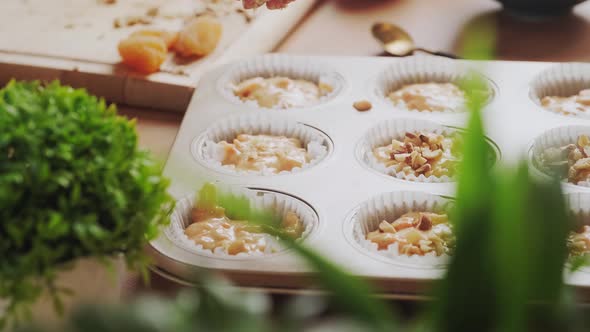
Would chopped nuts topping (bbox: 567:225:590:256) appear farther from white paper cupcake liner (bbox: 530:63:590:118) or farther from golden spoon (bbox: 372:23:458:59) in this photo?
golden spoon (bbox: 372:23:458:59)

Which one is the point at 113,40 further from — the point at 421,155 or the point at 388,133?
the point at 421,155

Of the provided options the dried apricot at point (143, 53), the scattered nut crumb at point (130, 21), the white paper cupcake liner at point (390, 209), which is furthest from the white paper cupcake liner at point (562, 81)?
the scattered nut crumb at point (130, 21)

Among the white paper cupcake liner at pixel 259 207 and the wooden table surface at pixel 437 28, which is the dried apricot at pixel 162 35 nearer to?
the wooden table surface at pixel 437 28

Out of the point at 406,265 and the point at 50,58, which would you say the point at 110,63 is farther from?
the point at 406,265

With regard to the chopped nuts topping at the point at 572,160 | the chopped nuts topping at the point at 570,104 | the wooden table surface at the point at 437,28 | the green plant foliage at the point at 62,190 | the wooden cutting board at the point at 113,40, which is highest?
the green plant foliage at the point at 62,190

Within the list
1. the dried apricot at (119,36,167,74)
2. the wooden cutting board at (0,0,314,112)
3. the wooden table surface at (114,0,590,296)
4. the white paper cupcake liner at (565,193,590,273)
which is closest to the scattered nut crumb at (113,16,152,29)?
the wooden cutting board at (0,0,314,112)

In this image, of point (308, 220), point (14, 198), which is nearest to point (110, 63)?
point (308, 220)
